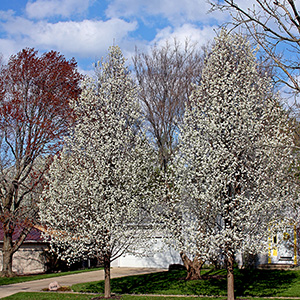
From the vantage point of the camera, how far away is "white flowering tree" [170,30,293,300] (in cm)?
909

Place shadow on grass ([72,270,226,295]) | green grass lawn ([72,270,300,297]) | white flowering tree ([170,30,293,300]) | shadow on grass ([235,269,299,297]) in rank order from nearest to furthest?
1. white flowering tree ([170,30,293,300])
2. shadow on grass ([235,269,299,297])
3. green grass lawn ([72,270,300,297])
4. shadow on grass ([72,270,226,295])

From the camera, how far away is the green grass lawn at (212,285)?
11.4m

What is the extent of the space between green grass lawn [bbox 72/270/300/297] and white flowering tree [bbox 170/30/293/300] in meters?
2.47

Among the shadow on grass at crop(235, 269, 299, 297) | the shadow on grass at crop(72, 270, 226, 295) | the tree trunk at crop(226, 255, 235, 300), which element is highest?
the tree trunk at crop(226, 255, 235, 300)

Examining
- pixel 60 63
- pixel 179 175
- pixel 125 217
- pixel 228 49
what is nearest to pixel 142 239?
pixel 125 217

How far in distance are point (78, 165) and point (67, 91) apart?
10069 millimetres

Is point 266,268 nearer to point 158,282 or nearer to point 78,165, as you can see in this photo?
point 158,282

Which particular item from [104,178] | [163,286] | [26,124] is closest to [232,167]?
[104,178]

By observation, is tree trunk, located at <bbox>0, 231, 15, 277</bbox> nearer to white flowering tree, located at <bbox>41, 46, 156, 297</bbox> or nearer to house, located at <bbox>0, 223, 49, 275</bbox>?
house, located at <bbox>0, 223, 49, 275</bbox>

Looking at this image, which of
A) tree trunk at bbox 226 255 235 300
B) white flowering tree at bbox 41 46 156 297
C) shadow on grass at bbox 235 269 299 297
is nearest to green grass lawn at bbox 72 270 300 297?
shadow on grass at bbox 235 269 299 297

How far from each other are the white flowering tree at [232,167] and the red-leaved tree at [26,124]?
9.32 m

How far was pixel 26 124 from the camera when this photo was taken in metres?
18.5

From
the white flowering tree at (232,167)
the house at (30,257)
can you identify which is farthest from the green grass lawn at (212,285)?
the house at (30,257)

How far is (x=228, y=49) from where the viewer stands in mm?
10789
